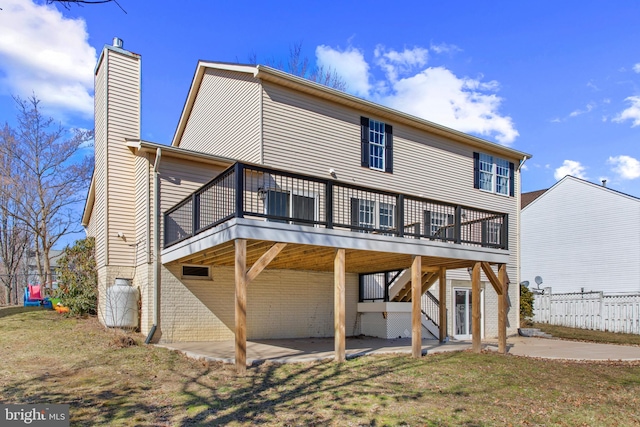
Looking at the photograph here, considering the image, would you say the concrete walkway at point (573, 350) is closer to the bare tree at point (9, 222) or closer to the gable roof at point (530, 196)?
the gable roof at point (530, 196)

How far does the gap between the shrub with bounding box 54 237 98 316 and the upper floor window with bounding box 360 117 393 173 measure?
858 cm

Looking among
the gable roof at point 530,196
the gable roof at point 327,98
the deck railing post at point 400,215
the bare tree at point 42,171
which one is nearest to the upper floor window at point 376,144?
the gable roof at point 327,98

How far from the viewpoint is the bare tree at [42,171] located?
24375 millimetres

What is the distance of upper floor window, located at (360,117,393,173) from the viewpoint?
1513 centimetres

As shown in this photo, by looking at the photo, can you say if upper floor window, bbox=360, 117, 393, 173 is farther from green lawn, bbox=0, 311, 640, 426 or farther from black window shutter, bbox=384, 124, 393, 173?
green lawn, bbox=0, 311, 640, 426

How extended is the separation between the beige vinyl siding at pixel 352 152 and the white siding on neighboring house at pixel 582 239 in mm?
7561

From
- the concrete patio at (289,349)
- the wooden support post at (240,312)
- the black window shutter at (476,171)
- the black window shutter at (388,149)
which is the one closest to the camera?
the wooden support post at (240,312)

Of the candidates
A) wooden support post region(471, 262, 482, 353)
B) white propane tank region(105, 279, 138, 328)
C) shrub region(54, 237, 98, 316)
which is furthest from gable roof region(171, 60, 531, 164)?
white propane tank region(105, 279, 138, 328)

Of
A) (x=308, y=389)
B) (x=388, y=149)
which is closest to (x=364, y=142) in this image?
(x=388, y=149)

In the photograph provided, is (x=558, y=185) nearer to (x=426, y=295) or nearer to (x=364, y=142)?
(x=426, y=295)

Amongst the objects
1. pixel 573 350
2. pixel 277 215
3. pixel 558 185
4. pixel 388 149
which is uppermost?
pixel 558 185

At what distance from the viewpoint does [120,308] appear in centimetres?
1145

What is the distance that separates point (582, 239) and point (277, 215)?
20579 mm

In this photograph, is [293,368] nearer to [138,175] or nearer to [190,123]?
[138,175]
